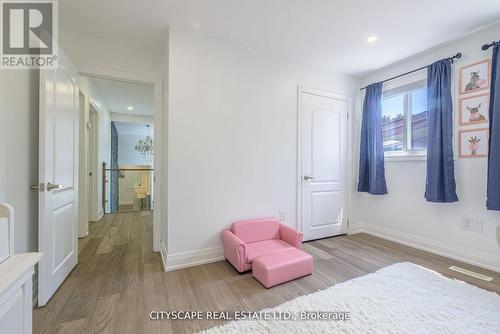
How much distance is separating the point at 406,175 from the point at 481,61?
1.47 metres

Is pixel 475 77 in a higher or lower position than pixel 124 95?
lower

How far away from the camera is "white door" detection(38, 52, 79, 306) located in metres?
1.66

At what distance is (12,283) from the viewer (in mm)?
775

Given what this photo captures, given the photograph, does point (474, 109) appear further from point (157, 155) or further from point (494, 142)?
point (157, 155)

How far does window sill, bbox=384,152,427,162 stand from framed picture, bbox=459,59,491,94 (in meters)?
0.83

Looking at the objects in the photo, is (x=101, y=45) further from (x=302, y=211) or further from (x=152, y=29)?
(x=302, y=211)

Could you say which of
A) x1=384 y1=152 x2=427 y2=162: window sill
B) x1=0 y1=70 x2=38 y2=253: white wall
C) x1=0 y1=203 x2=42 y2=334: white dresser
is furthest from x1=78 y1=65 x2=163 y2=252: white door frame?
x1=384 y1=152 x2=427 y2=162: window sill

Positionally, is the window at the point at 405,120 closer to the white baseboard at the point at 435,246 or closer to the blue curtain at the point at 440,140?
the blue curtain at the point at 440,140

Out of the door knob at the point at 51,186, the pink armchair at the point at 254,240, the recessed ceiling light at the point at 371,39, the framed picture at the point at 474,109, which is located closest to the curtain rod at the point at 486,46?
the framed picture at the point at 474,109

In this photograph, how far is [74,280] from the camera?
6.64 feet

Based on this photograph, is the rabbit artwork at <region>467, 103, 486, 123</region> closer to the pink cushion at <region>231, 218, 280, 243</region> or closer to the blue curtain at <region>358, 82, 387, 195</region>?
the blue curtain at <region>358, 82, 387, 195</region>

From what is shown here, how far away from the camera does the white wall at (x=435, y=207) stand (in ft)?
7.72

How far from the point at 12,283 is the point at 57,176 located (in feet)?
4.56

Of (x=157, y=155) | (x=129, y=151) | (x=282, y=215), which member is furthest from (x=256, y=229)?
(x=129, y=151)
